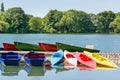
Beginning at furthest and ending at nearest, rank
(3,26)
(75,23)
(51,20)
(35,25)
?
(35,25)
(51,20)
(75,23)
(3,26)

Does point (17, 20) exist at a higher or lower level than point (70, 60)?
lower

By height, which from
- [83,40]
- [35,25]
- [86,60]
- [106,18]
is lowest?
[83,40]

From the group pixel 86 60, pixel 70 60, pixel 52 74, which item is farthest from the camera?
pixel 86 60

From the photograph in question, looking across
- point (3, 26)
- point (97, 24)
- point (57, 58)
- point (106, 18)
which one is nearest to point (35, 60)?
point (57, 58)

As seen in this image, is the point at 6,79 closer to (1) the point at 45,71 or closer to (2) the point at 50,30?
(1) the point at 45,71

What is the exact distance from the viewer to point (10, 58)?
2938 centimetres

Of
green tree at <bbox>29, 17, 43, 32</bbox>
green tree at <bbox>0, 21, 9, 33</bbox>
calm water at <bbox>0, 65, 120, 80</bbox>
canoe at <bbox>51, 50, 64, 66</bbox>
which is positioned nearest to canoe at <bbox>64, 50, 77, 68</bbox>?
canoe at <bbox>51, 50, 64, 66</bbox>

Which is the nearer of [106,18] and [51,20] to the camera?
[106,18]

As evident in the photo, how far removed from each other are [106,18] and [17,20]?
24689 millimetres

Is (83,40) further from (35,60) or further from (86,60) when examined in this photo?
(35,60)

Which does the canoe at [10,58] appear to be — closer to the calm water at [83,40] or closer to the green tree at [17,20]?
the calm water at [83,40]

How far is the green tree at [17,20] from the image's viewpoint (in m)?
115

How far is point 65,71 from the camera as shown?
27.2 m

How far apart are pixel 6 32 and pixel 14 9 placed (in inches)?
318
